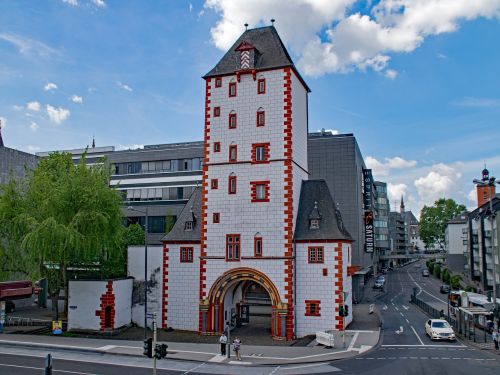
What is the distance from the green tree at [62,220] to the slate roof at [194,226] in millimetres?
4821

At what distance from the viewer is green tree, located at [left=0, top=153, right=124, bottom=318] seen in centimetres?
3981

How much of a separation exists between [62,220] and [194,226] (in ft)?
37.4

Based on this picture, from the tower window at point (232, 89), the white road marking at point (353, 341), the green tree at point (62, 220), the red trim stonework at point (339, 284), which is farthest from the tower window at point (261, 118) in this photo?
the white road marking at point (353, 341)

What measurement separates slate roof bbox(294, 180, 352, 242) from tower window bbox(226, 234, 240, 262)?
490 centimetres

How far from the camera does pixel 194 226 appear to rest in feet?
151

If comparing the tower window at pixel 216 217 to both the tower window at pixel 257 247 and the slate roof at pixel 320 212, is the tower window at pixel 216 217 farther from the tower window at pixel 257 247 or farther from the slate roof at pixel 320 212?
the slate roof at pixel 320 212

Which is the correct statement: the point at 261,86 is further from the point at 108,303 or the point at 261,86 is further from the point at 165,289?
the point at 108,303

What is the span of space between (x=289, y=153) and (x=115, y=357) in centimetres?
2031

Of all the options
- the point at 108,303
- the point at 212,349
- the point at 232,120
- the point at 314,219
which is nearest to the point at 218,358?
the point at 212,349

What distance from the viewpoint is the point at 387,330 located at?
43.9 meters

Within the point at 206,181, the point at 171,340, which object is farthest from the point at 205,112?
the point at 171,340

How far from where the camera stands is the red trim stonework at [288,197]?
132 ft

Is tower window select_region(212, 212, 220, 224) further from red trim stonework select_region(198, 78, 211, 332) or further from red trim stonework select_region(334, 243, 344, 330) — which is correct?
red trim stonework select_region(334, 243, 344, 330)

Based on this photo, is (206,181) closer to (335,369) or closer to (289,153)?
(289,153)
